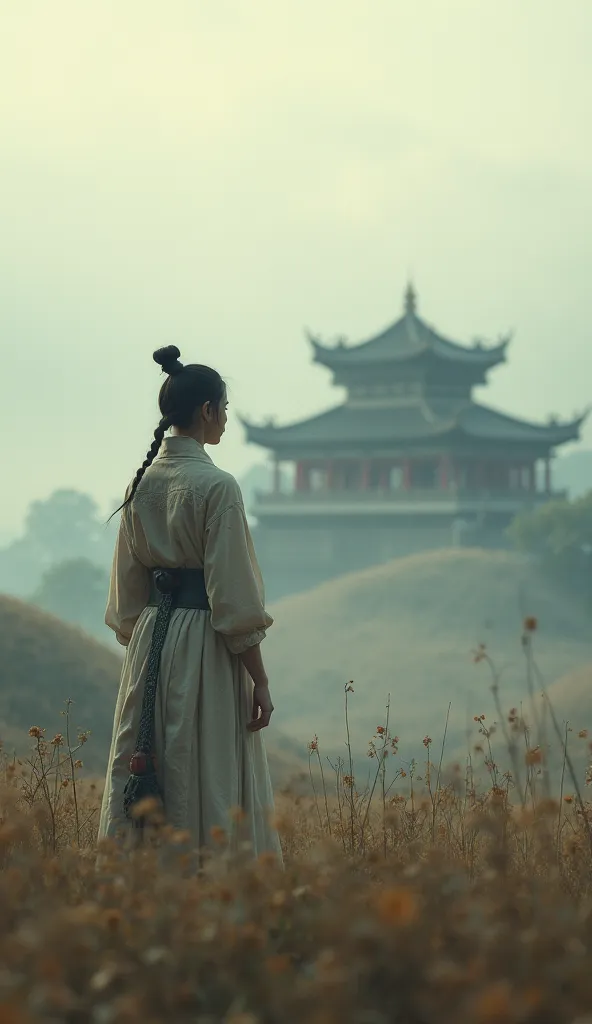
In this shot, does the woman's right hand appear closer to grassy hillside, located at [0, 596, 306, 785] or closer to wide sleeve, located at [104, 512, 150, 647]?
wide sleeve, located at [104, 512, 150, 647]

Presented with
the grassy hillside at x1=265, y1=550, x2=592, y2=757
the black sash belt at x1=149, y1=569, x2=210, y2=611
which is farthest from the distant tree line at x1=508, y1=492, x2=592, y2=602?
the black sash belt at x1=149, y1=569, x2=210, y2=611

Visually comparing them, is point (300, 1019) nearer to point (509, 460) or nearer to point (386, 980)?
point (386, 980)

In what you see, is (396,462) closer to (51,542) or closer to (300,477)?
(300,477)

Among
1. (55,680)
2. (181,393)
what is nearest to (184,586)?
(181,393)

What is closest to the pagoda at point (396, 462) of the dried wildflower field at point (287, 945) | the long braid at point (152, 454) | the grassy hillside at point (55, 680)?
the grassy hillside at point (55, 680)

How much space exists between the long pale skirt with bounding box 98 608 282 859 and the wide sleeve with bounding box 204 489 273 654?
0.10 meters

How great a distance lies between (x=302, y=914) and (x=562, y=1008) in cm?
60

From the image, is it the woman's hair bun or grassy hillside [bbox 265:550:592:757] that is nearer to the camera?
the woman's hair bun

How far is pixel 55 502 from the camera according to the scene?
88.8 metres

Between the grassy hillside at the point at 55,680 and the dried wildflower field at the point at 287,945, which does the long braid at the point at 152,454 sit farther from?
the grassy hillside at the point at 55,680

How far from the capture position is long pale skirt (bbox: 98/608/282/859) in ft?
10.4

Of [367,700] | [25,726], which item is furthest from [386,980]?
[367,700]

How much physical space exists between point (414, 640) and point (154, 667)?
1013 inches

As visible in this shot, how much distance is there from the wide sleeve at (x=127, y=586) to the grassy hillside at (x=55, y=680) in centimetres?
978
